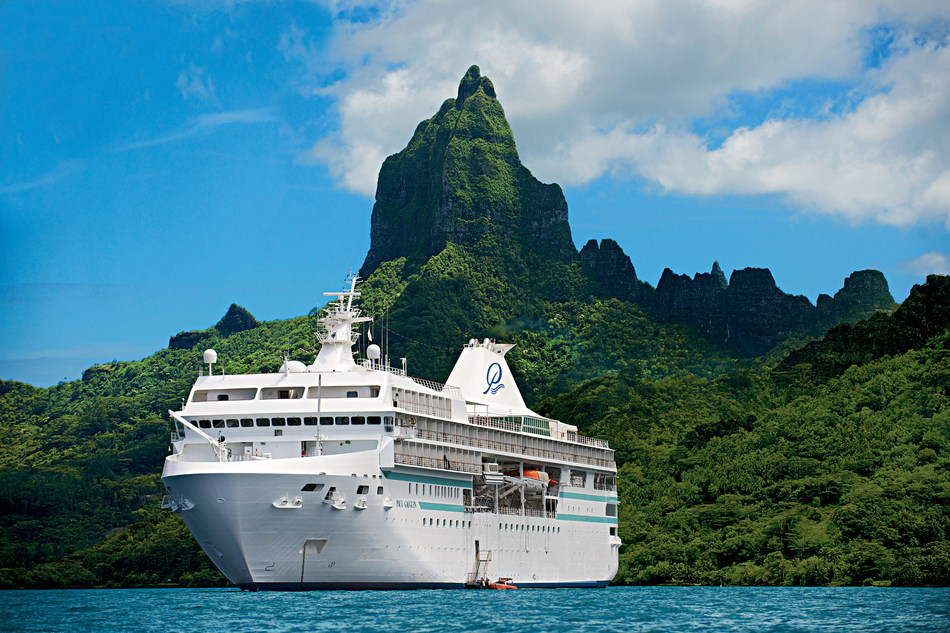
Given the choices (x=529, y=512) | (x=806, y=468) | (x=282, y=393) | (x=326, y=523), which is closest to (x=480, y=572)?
(x=529, y=512)

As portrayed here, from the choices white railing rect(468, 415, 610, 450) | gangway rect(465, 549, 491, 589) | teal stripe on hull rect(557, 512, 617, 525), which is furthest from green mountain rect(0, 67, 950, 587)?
gangway rect(465, 549, 491, 589)

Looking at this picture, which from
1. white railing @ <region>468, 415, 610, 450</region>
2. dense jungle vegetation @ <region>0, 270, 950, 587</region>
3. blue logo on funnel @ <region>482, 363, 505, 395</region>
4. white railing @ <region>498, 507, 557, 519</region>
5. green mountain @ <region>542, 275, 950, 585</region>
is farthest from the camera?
dense jungle vegetation @ <region>0, 270, 950, 587</region>

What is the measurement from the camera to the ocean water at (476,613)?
1362 inches

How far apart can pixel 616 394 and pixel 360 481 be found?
7306 cm

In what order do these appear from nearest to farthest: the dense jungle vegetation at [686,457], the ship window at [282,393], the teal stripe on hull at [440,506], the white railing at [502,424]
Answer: the teal stripe on hull at [440,506] < the ship window at [282,393] < the white railing at [502,424] < the dense jungle vegetation at [686,457]

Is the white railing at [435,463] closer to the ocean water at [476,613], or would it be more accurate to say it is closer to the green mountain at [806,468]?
the ocean water at [476,613]

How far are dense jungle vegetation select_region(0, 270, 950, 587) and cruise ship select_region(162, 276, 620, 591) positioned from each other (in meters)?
18.9

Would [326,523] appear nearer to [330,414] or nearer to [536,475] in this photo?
[330,414]

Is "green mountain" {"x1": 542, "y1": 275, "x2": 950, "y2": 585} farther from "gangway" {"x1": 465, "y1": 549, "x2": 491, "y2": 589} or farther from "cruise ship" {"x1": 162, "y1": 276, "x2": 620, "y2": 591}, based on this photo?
"gangway" {"x1": 465, "y1": 549, "x2": 491, "y2": 589}

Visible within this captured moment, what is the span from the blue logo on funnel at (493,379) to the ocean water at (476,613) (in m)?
12.1

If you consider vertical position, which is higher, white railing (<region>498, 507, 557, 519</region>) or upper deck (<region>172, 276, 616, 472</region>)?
upper deck (<region>172, 276, 616, 472</region>)

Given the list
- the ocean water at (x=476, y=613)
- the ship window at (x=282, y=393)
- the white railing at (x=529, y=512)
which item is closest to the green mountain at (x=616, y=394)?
the white railing at (x=529, y=512)

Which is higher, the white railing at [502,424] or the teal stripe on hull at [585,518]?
the white railing at [502,424]

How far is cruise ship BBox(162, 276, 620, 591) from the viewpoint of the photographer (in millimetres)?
41344
